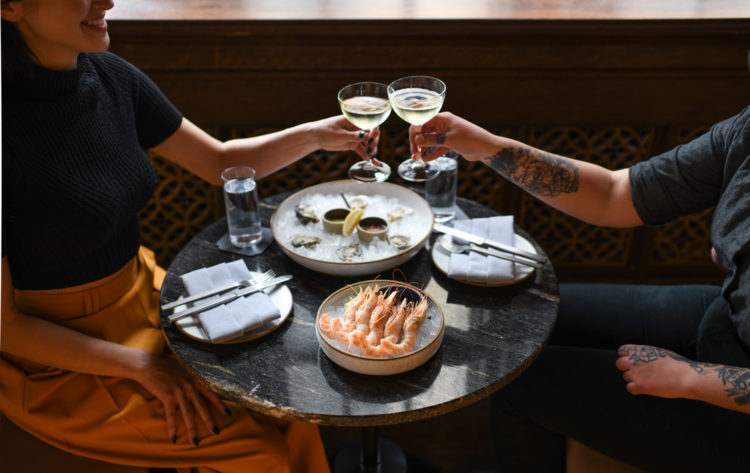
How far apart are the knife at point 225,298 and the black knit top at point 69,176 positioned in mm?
282

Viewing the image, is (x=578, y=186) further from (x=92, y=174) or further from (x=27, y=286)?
(x=27, y=286)

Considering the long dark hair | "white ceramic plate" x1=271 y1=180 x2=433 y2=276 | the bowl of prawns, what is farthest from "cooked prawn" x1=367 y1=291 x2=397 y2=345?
the long dark hair

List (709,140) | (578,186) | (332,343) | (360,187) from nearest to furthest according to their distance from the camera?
(332,343), (709,140), (578,186), (360,187)

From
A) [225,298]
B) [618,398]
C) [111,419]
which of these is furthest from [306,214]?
[618,398]

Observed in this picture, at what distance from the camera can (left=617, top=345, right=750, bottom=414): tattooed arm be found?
4.58ft

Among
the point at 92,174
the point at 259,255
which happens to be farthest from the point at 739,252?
the point at 92,174

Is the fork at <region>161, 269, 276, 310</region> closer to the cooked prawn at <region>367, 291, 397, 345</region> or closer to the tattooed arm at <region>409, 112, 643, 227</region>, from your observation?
the cooked prawn at <region>367, 291, 397, 345</region>

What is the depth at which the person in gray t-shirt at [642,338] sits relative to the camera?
58.9 inches

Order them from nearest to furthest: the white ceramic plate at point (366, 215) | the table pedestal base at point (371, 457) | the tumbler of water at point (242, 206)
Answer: the white ceramic plate at point (366, 215) < the tumbler of water at point (242, 206) < the table pedestal base at point (371, 457)

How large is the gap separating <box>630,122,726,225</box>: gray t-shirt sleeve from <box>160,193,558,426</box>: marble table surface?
1.14ft

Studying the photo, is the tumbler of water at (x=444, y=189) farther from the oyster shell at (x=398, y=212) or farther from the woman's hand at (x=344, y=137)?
the woman's hand at (x=344, y=137)

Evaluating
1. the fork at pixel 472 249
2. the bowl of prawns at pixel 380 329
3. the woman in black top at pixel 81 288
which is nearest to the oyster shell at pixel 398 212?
the fork at pixel 472 249

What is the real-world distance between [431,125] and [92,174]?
0.89 meters

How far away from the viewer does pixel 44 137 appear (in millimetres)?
1523
